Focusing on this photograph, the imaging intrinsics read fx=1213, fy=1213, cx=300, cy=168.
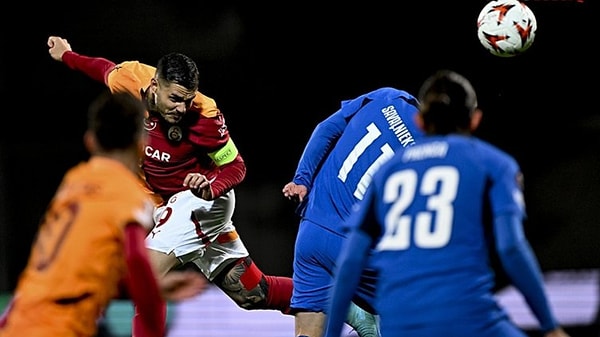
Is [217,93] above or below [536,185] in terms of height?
above

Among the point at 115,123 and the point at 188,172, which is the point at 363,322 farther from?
the point at 115,123

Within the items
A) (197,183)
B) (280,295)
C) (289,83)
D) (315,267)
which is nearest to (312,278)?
(315,267)

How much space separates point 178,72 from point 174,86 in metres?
0.08

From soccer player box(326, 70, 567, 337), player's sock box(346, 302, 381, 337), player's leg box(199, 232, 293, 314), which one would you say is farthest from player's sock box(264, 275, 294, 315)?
soccer player box(326, 70, 567, 337)

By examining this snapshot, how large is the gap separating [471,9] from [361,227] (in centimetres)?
532

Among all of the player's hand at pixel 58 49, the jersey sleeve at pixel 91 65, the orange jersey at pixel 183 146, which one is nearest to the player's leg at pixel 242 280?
→ the orange jersey at pixel 183 146

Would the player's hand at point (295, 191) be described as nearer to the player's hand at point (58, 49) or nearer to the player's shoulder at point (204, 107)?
the player's shoulder at point (204, 107)

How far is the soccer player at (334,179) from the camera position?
17.5 feet

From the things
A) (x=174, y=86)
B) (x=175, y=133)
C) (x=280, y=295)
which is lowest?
(x=280, y=295)

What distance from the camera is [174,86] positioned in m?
5.85

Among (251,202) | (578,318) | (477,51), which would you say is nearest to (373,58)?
(477,51)

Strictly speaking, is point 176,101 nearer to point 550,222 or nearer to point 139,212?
point 139,212

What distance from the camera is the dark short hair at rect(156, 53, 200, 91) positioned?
19.1ft

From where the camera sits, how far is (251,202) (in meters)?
8.80
